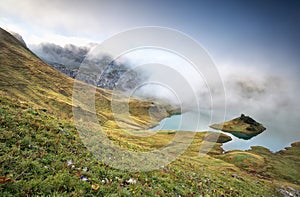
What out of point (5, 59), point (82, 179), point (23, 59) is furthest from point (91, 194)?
point (23, 59)

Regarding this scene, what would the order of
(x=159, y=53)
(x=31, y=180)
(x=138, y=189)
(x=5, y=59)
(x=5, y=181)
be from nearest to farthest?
(x=5, y=181)
(x=31, y=180)
(x=138, y=189)
(x=159, y=53)
(x=5, y=59)

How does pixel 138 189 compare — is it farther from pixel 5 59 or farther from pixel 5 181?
pixel 5 59

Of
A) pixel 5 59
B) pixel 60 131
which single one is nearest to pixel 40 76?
pixel 5 59

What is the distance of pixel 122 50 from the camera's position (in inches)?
542

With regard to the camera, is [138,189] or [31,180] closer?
[31,180]

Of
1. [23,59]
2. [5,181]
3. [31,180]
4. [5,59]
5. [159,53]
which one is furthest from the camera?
[23,59]

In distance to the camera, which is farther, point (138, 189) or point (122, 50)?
point (122, 50)

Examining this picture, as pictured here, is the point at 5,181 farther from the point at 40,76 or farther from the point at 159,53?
the point at 40,76

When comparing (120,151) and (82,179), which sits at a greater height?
(120,151)

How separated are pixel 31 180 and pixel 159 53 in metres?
13.2

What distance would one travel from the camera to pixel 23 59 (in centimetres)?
17562

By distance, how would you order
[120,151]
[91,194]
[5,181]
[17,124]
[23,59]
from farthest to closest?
[23,59] < [120,151] < [17,124] < [91,194] < [5,181]

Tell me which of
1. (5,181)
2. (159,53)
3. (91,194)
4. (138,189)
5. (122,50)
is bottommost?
(5,181)

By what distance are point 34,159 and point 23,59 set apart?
209 m
